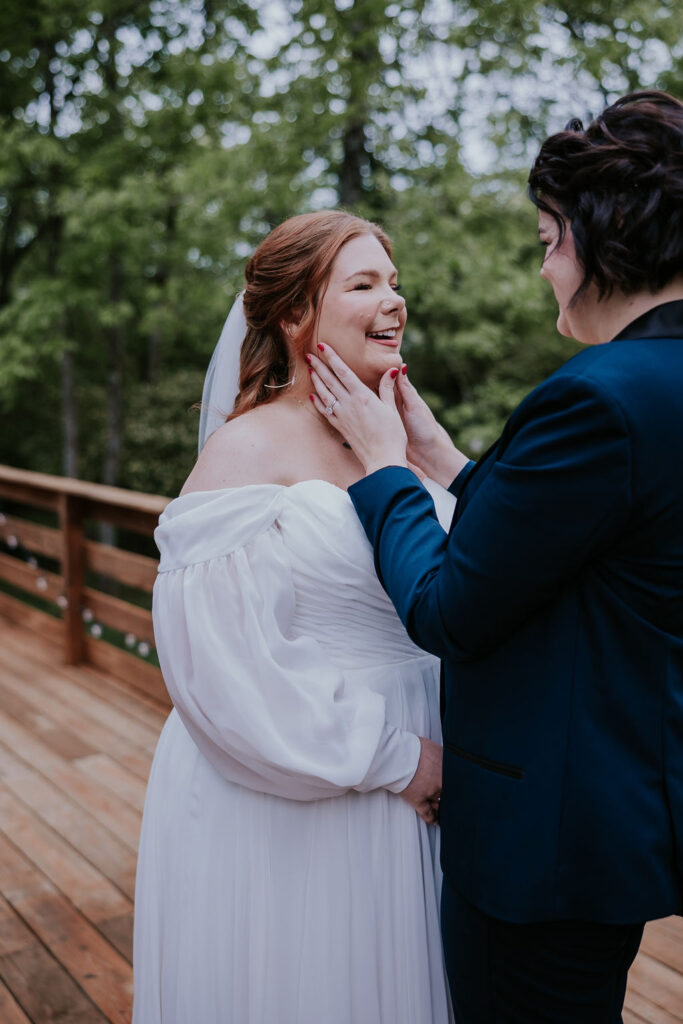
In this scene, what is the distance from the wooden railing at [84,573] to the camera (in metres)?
4.14

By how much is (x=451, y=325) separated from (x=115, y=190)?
3.86 m

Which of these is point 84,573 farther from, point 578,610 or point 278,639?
point 578,610

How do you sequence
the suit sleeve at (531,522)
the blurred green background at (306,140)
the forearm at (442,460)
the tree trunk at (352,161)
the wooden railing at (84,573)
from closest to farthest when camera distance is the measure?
the suit sleeve at (531,522)
the forearm at (442,460)
the wooden railing at (84,573)
the blurred green background at (306,140)
the tree trunk at (352,161)

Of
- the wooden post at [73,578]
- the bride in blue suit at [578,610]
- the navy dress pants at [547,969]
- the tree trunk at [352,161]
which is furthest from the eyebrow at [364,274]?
the tree trunk at [352,161]

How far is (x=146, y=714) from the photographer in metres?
4.05

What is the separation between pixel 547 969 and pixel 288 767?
0.46 m

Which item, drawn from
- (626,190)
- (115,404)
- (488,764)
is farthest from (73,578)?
(115,404)

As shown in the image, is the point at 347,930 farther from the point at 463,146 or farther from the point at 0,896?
the point at 463,146

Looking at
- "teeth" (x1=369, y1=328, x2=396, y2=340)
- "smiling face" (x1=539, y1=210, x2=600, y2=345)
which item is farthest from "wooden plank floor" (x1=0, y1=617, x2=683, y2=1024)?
"smiling face" (x1=539, y1=210, x2=600, y2=345)

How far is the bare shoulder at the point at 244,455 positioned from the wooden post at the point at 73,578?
3.37 meters

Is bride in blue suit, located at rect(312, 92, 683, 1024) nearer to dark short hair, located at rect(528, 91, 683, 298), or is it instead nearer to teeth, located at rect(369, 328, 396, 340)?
dark short hair, located at rect(528, 91, 683, 298)

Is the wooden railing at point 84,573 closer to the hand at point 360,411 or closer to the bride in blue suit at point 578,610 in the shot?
the hand at point 360,411

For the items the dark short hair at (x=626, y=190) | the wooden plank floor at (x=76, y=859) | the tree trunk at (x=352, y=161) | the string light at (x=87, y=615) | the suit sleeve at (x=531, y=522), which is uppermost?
the tree trunk at (x=352, y=161)

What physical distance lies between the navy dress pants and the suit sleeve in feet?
1.17
